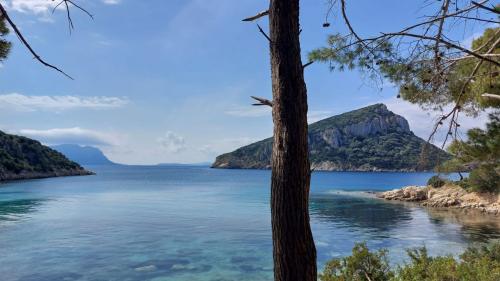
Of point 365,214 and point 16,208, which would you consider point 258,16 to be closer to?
point 365,214

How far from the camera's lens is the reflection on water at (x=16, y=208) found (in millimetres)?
38028

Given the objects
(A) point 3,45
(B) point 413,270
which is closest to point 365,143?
(B) point 413,270

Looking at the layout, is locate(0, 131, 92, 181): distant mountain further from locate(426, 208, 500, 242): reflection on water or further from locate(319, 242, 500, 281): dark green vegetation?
locate(319, 242, 500, 281): dark green vegetation

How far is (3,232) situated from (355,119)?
179 meters

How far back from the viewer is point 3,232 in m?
29.2

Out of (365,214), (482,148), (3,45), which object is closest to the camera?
(3,45)

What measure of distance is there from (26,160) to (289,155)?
135 m

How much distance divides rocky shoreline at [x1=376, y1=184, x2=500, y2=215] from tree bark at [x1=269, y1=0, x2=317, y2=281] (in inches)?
1672

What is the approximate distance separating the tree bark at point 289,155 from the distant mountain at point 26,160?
116 m

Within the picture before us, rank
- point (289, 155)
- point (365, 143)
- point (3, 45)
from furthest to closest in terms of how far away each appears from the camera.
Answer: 1. point (365, 143)
2. point (3, 45)
3. point (289, 155)

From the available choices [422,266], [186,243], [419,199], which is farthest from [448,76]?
[419,199]

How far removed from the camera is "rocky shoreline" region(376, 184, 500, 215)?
42062 millimetres

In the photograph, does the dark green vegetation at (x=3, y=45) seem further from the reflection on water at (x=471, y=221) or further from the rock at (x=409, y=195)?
the rock at (x=409, y=195)

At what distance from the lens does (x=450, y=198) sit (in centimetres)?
4738
